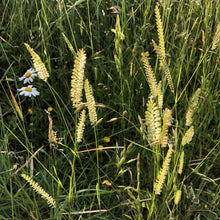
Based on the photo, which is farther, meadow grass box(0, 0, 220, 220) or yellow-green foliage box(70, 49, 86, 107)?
meadow grass box(0, 0, 220, 220)

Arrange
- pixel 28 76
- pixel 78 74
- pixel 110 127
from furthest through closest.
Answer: pixel 28 76, pixel 110 127, pixel 78 74

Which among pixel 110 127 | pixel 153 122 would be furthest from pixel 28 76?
Result: pixel 153 122

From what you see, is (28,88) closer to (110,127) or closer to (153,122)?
(110,127)

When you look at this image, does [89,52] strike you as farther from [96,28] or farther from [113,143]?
[113,143]

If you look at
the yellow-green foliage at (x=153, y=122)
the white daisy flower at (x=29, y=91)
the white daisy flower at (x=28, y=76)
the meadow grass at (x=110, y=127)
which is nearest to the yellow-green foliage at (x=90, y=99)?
the meadow grass at (x=110, y=127)

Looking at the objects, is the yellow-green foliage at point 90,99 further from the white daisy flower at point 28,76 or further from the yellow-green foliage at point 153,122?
the white daisy flower at point 28,76

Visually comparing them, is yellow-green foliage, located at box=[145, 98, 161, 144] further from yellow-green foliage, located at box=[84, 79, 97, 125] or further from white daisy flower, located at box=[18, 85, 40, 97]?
white daisy flower, located at box=[18, 85, 40, 97]

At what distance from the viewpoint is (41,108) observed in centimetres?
167

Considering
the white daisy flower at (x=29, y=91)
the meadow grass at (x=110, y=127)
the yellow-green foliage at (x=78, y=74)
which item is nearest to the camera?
the yellow-green foliage at (x=78, y=74)

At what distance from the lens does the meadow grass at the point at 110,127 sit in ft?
3.57

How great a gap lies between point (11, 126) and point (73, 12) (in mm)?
739

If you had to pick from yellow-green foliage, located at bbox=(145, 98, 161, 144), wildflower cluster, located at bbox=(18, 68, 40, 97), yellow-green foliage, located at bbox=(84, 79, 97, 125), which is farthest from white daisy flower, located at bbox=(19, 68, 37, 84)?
yellow-green foliage, located at bbox=(145, 98, 161, 144)

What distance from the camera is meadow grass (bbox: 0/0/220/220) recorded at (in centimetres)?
109

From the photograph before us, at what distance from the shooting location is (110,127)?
156 cm
